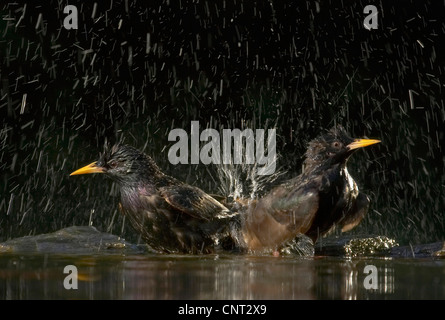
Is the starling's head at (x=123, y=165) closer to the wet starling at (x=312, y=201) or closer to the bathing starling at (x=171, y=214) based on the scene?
the bathing starling at (x=171, y=214)

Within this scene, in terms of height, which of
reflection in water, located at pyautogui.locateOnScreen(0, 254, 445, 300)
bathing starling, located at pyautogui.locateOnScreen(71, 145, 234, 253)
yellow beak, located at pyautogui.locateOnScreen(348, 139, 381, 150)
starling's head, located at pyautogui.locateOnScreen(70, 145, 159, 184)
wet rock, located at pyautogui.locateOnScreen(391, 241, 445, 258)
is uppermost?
yellow beak, located at pyautogui.locateOnScreen(348, 139, 381, 150)

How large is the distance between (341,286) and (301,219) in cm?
227

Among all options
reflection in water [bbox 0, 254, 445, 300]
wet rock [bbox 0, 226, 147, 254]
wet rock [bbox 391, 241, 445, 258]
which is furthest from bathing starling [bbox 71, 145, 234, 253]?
wet rock [bbox 391, 241, 445, 258]

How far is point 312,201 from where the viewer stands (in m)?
6.00

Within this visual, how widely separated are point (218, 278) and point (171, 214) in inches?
93.4

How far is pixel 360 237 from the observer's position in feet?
21.8

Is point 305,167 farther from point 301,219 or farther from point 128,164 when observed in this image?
point 128,164

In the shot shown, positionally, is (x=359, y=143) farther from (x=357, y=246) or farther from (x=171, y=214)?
(x=171, y=214)

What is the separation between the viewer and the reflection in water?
3.48 m

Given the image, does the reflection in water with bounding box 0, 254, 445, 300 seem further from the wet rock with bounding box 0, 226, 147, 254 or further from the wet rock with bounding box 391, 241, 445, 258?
the wet rock with bounding box 0, 226, 147, 254

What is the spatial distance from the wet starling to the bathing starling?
0.96 ft

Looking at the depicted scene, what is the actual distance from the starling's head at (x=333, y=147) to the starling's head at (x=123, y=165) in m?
1.37

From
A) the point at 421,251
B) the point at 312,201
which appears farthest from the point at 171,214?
the point at 421,251

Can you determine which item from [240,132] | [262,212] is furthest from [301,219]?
[240,132]
